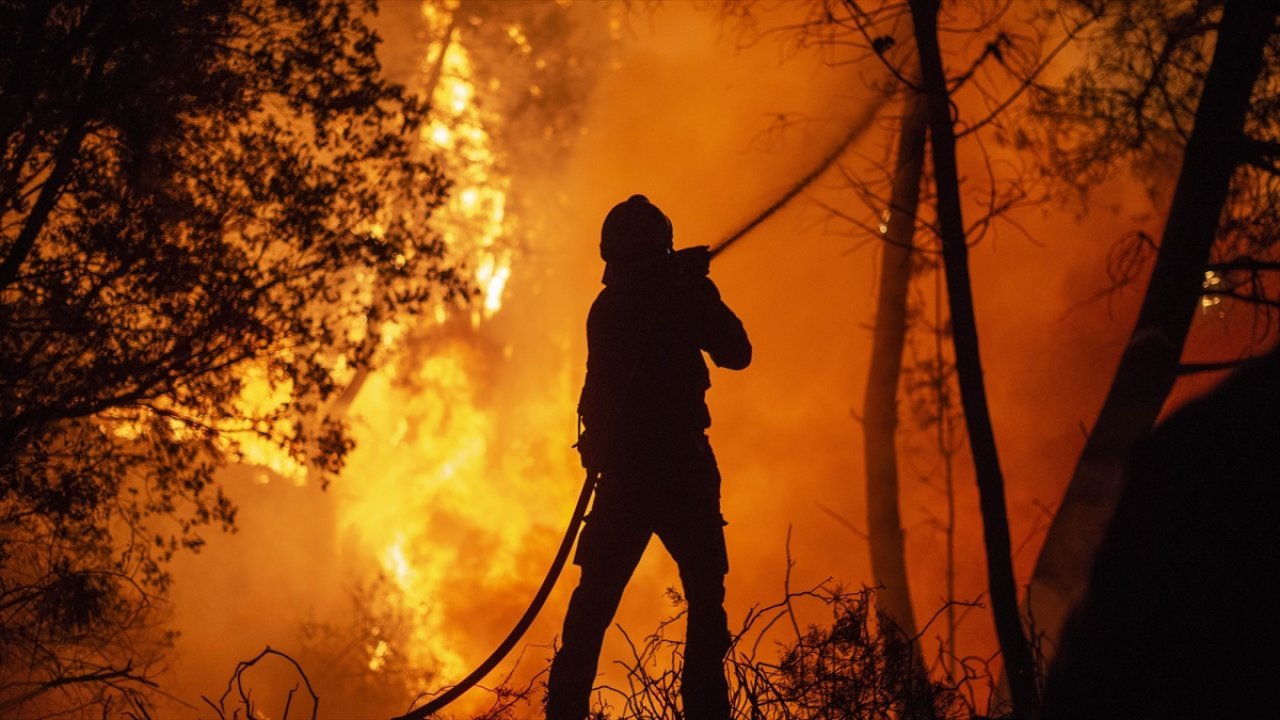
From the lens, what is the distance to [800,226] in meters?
12.7

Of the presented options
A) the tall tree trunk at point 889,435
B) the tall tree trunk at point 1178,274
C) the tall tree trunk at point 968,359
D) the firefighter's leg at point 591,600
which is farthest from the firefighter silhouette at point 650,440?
the tall tree trunk at point 889,435

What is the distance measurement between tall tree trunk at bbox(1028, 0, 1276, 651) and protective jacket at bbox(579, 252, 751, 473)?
9.99 ft

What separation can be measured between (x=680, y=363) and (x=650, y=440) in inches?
14.4

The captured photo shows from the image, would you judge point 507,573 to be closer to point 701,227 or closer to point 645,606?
point 645,606

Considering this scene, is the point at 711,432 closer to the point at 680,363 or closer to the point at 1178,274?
the point at 1178,274

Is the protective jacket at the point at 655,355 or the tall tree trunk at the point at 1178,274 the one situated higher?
the tall tree trunk at the point at 1178,274

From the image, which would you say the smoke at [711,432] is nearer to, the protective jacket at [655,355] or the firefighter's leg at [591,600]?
the protective jacket at [655,355]

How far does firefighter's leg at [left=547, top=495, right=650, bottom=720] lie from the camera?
3.85 metres

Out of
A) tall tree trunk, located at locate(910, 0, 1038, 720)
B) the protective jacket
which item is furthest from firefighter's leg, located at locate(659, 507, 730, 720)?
tall tree trunk, located at locate(910, 0, 1038, 720)

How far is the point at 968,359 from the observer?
551 cm

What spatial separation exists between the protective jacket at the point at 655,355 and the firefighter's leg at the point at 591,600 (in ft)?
0.87

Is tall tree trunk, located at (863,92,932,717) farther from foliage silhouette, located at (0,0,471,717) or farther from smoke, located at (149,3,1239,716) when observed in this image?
foliage silhouette, located at (0,0,471,717)

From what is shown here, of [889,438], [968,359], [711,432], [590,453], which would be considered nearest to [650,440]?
[590,453]

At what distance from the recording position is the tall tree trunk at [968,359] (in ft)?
17.4
